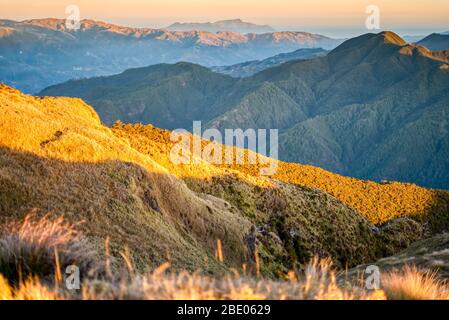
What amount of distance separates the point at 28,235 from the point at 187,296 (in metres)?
4.00

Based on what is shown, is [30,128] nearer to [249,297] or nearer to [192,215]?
[192,215]

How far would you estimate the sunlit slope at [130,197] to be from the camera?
56.2 ft

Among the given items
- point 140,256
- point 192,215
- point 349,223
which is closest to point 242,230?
point 192,215

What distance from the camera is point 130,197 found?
23125 millimetres

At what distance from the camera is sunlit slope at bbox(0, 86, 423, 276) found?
674 inches

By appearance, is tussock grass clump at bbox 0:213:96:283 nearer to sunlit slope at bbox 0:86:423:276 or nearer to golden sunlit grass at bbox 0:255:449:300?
golden sunlit grass at bbox 0:255:449:300

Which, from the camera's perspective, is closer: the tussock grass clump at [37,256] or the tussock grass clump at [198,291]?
the tussock grass clump at [198,291]

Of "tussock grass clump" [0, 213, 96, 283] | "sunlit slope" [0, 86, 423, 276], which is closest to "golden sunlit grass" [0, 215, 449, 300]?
"tussock grass clump" [0, 213, 96, 283]

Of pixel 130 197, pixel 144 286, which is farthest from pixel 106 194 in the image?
pixel 144 286

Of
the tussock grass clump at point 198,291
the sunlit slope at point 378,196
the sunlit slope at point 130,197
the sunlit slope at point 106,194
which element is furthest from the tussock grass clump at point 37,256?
the sunlit slope at point 378,196

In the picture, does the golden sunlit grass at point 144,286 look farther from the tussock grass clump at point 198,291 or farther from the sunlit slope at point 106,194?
the sunlit slope at point 106,194

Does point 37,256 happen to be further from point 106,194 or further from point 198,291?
point 106,194

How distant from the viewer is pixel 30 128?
2638cm
